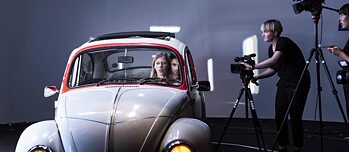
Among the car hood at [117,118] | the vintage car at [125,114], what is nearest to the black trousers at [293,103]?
the vintage car at [125,114]

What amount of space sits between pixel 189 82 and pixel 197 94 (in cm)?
33

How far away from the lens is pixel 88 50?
473cm

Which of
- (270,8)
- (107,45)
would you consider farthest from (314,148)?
(270,8)

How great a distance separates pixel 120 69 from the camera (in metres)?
5.34

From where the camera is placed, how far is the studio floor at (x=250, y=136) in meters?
6.41

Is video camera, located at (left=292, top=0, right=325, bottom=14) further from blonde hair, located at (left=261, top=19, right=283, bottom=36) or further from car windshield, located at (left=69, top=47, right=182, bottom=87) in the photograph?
car windshield, located at (left=69, top=47, right=182, bottom=87)

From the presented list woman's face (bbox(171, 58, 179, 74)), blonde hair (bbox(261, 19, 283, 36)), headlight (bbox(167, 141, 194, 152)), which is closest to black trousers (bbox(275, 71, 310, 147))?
Result: blonde hair (bbox(261, 19, 283, 36))

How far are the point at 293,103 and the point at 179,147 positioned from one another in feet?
6.85

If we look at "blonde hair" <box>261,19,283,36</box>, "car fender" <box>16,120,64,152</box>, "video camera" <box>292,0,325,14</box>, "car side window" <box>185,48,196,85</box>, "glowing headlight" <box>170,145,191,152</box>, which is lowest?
"glowing headlight" <box>170,145,191,152</box>

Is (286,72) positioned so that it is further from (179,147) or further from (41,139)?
(41,139)

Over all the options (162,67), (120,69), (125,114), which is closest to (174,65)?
(162,67)

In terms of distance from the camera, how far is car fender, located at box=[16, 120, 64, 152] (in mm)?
3436

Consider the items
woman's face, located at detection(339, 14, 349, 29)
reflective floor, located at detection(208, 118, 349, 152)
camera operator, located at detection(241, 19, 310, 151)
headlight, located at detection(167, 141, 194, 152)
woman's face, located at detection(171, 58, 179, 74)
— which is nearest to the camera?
headlight, located at detection(167, 141, 194, 152)

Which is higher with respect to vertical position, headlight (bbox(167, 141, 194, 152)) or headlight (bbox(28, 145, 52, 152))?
headlight (bbox(28, 145, 52, 152))
